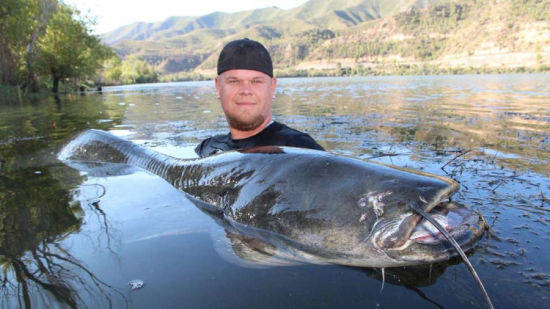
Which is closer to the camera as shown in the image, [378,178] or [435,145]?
[378,178]

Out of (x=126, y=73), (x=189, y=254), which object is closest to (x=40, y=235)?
(x=189, y=254)

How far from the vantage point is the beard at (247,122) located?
371 centimetres

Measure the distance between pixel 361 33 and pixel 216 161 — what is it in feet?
705

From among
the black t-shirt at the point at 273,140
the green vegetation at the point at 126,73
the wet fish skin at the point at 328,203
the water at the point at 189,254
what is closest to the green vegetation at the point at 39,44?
the green vegetation at the point at 126,73

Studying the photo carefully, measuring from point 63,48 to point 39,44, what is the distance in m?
1.97

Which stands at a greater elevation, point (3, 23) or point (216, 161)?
point (3, 23)

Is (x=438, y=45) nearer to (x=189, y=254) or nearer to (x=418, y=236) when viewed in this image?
(x=418, y=236)

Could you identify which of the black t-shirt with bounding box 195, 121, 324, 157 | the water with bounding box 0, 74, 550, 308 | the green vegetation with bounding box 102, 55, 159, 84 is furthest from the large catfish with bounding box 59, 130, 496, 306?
the green vegetation with bounding box 102, 55, 159, 84

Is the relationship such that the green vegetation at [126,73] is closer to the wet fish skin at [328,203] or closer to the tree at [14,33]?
the tree at [14,33]

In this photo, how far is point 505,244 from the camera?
2393 mm

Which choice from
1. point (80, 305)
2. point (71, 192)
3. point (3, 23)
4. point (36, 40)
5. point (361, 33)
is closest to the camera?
point (80, 305)

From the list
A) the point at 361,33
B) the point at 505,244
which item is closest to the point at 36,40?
the point at 505,244

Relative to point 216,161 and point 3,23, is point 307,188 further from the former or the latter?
point 3,23

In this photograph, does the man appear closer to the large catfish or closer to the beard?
the beard
